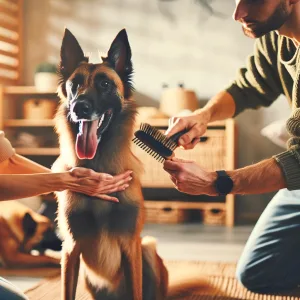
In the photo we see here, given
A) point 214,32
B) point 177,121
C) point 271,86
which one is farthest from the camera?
point 214,32

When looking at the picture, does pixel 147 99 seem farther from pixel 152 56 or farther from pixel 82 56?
pixel 82 56

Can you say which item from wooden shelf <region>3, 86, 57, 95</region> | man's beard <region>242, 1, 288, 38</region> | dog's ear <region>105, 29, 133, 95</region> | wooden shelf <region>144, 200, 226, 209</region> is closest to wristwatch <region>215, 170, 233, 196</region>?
dog's ear <region>105, 29, 133, 95</region>

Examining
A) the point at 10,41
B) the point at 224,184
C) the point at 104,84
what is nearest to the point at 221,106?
the point at 224,184

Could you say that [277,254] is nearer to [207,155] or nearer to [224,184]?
[224,184]

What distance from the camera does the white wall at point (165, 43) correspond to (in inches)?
151

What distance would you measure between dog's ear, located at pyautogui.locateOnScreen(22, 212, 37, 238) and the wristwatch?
131 centimetres

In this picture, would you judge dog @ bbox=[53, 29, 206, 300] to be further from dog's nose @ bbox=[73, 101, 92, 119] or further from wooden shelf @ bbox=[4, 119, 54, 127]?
wooden shelf @ bbox=[4, 119, 54, 127]

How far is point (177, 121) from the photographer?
5.12 ft

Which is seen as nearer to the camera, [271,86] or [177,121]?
[177,121]

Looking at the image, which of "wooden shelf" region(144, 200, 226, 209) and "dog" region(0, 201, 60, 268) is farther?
"wooden shelf" region(144, 200, 226, 209)

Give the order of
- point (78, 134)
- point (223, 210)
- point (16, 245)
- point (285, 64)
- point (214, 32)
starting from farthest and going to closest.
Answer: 1. point (214, 32)
2. point (223, 210)
3. point (16, 245)
4. point (285, 64)
5. point (78, 134)

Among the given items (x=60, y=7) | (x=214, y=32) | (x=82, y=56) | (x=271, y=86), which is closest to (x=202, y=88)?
(x=214, y=32)

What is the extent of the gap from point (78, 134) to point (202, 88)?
8.88 ft

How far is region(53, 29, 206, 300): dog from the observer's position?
4.23 feet
